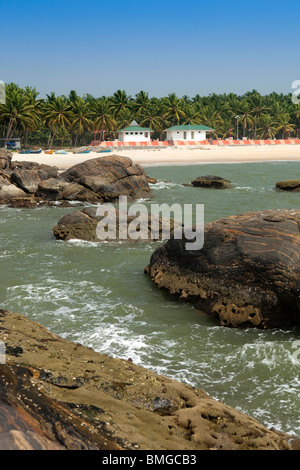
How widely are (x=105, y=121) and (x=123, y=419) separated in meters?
80.1

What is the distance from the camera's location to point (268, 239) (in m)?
9.23

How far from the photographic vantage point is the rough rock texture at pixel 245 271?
863 centimetres

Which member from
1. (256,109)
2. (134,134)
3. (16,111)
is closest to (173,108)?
(134,134)

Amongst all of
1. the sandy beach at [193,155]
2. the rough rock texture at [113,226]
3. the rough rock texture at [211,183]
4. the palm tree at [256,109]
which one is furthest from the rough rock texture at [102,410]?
the palm tree at [256,109]

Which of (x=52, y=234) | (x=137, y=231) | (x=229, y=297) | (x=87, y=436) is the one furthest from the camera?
(x=52, y=234)

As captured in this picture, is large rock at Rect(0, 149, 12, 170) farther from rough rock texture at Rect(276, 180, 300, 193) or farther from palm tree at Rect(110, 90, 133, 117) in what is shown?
palm tree at Rect(110, 90, 133, 117)

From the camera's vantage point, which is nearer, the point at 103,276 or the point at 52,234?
the point at 103,276

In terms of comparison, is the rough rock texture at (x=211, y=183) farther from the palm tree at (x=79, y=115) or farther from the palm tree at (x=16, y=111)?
the palm tree at (x=79, y=115)

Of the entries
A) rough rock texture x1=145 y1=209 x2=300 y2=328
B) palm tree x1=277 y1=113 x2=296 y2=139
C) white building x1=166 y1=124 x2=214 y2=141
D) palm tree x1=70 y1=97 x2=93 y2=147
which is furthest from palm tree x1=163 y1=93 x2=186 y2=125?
rough rock texture x1=145 y1=209 x2=300 y2=328

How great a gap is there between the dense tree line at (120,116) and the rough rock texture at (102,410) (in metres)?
60.0

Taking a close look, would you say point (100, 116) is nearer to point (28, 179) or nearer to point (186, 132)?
point (186, 132)
